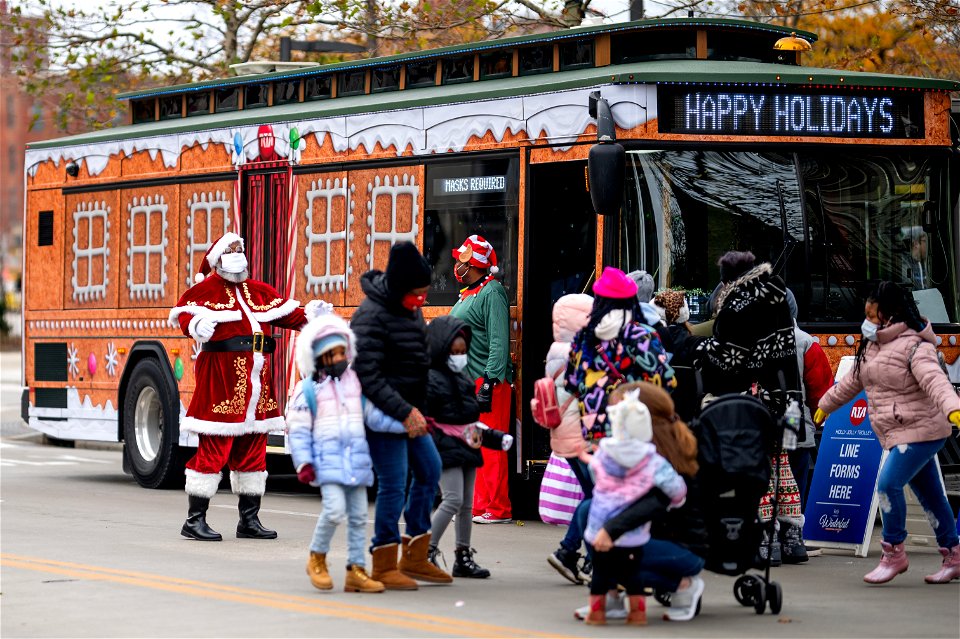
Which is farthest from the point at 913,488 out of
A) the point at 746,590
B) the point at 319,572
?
the point at 319,572

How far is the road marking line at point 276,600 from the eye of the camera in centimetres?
812

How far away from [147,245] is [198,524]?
529cm

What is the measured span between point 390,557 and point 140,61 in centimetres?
1878

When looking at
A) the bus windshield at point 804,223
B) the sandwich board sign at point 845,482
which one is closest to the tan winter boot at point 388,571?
the bus windshield at point 804,223

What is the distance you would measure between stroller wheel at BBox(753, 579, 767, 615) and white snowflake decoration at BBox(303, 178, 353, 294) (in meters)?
6.22

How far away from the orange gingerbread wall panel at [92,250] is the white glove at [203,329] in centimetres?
536

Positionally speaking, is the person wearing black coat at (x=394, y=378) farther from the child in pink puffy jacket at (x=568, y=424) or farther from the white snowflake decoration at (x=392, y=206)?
the white snowflake decoration at (x=392, y=206)

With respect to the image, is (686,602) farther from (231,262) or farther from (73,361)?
(73,361)

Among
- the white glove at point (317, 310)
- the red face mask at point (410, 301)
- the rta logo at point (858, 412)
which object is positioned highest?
the red face mask at point (410, 301)

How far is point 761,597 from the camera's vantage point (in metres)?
8.66

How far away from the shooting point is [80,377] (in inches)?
674

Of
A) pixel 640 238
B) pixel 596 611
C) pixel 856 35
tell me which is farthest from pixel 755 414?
pixel 856 35

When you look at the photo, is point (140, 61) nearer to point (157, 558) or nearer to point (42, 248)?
point (42, 248)

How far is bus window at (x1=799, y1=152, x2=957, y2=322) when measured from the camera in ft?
38.9
